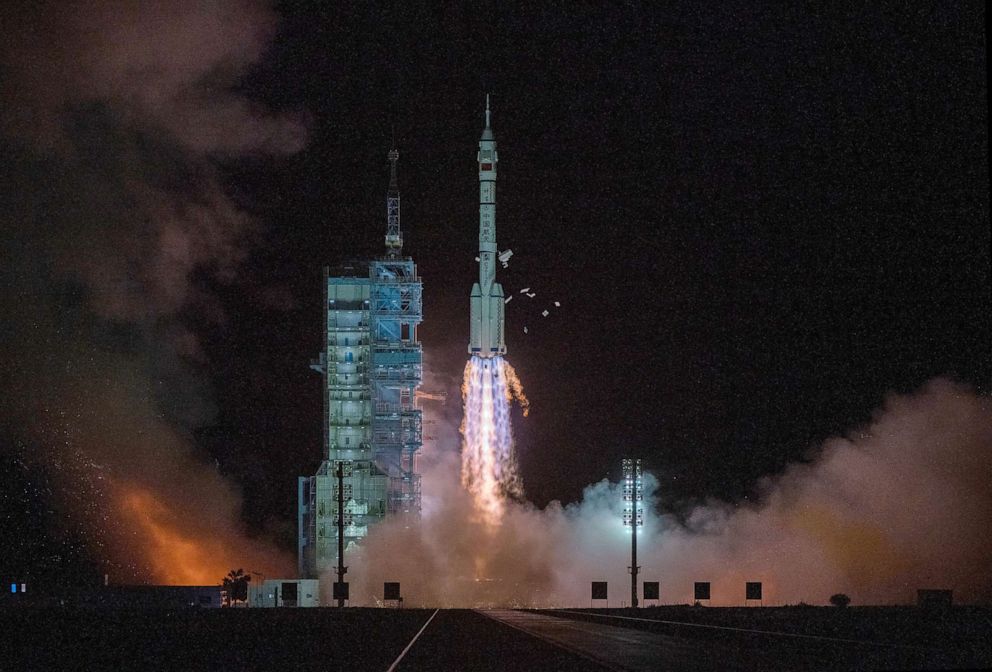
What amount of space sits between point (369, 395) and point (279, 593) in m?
12.9

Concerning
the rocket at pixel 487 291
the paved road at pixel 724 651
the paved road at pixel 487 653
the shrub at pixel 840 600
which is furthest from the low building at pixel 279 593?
the paved road at pixel 724 651

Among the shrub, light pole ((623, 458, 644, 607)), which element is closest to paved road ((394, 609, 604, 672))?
light pole ((623, 458, 644, 607))

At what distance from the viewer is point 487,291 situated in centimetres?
8356

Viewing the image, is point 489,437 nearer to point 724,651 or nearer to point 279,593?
point 279,593

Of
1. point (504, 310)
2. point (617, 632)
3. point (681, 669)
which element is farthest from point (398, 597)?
point (681, 669)

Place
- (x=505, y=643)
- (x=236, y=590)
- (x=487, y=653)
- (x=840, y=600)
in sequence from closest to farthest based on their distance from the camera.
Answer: (x=487, y=653), (x=505, y=643), (x=840, y=600), (x=236, y=590)

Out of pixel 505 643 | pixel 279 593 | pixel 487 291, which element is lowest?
pixel 279 593

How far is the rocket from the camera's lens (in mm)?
83750

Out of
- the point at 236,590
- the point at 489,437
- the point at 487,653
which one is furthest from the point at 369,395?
the point at 487,653

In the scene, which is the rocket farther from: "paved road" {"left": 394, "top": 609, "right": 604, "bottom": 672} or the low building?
"paved road" {"left": 394, "top": 609, "right": 604, "bottom": 672}

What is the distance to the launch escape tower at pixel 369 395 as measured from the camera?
91.5 metres

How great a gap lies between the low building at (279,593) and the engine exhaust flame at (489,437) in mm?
10727

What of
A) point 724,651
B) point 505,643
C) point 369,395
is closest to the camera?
point 724,651

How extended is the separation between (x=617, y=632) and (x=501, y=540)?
47592mm
